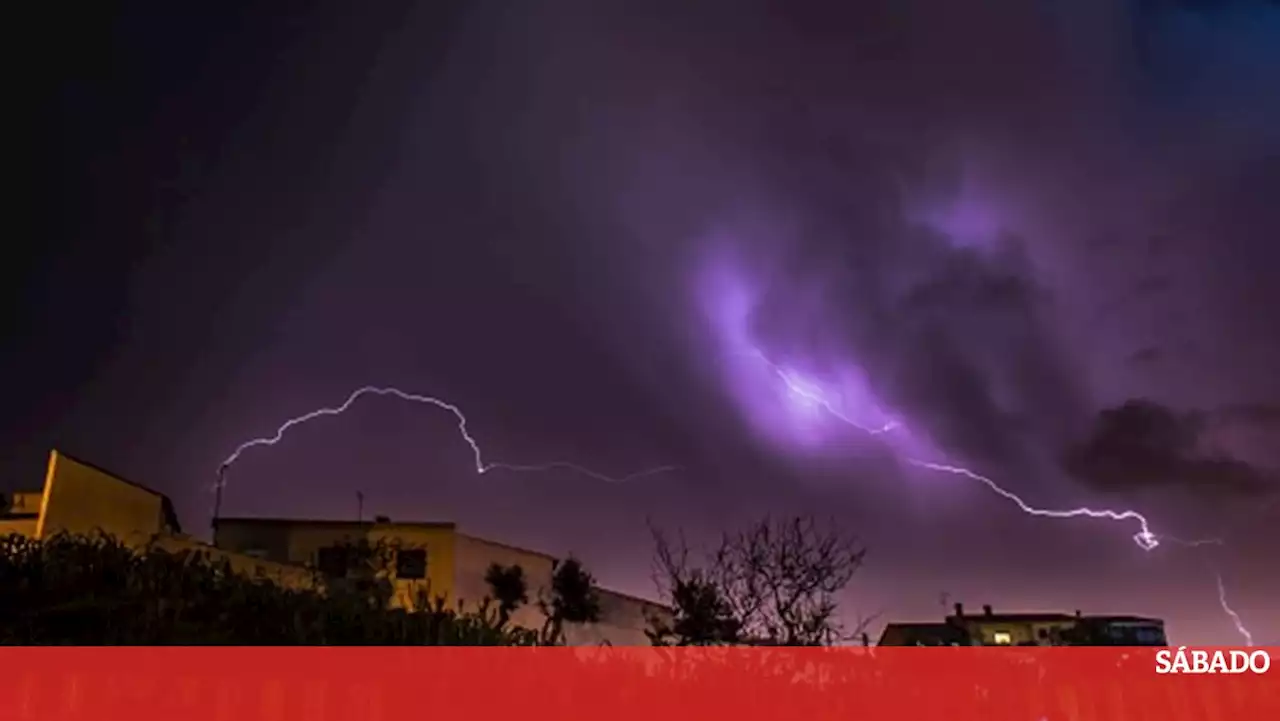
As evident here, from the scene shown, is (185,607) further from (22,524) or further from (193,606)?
(22,524)

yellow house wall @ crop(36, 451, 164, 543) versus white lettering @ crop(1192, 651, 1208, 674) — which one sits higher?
yellow house wall @ crop(36, 451, 164, 543)

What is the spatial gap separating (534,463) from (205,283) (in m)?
6.29

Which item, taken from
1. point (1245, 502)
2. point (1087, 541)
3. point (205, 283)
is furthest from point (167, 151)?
Answer: point (1245, 502)

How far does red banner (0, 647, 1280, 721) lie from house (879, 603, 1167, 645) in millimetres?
7411

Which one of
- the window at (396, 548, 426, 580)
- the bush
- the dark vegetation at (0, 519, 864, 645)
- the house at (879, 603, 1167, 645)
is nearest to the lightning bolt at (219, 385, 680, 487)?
the window at (396, 548, 426, 580)

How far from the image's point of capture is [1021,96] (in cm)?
1523

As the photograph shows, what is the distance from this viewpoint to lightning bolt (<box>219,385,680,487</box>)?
1728 centimetres

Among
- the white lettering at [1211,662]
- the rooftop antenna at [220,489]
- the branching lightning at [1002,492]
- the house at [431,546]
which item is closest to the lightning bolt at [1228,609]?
the branching lightning at [1002,492]

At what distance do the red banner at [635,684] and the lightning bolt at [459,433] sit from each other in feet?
→ 38.5

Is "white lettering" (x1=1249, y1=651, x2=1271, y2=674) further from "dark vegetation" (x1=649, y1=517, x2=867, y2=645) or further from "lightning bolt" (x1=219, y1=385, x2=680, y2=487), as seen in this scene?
"lightning bolt" (x1=219, y1=385, x2=680, y2=487)

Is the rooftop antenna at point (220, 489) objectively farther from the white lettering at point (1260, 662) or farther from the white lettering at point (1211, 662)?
the white lettering at point (1260, 662)

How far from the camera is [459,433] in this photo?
780 inches

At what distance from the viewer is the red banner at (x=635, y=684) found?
10.6 ft

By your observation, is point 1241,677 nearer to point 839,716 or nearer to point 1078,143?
point 839,716
